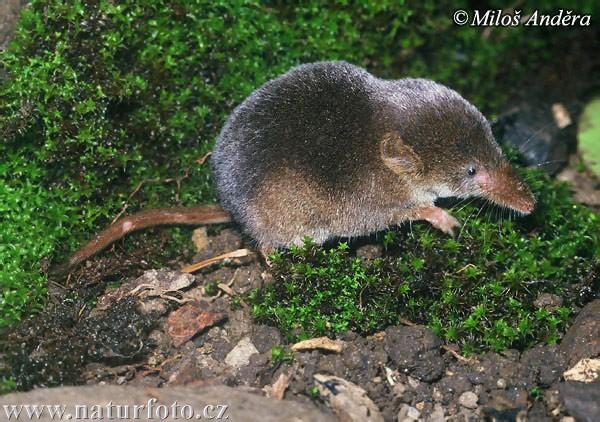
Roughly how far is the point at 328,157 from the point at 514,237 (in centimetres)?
110

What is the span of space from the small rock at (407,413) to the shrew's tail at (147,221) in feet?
4.80

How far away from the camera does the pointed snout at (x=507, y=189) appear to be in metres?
3.73

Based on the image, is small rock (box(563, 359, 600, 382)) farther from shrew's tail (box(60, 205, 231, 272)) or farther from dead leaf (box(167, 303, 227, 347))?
shrew's tail (box(60, 205, 231, 272))

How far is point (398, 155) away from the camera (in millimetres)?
3650

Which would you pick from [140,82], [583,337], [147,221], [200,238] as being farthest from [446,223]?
[140,82]

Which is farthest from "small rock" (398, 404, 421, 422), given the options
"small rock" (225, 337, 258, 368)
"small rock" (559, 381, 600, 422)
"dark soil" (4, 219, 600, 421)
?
"small rock" (225, 337, 258, 368)

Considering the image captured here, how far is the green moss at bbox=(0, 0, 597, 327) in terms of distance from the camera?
3.91 meters

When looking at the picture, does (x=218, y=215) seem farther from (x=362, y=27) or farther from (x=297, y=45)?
(x=362, y=27)

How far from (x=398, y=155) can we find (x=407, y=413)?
1286 mm

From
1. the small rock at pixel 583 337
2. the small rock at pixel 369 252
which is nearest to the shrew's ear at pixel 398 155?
the small rock at pixel 369 252

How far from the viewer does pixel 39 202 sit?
389cm

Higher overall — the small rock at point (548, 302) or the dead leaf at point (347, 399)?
the small rock at point (548, 302)

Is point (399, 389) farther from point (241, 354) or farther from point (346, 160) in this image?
point (346, 160)

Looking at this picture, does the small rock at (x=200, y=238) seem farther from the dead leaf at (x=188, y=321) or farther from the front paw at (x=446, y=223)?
the front paw at (x=446, y=223)
